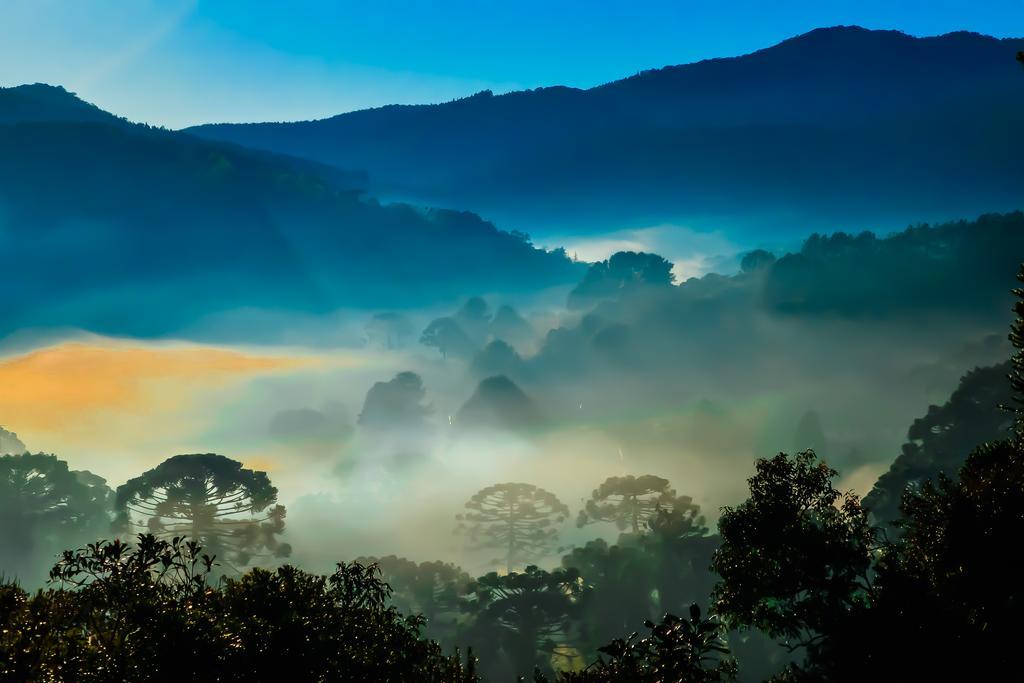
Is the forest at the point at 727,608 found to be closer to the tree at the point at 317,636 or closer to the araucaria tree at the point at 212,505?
the tree at the point at 317,636

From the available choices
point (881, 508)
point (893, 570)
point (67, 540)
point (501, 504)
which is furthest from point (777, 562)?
point (67, 540)

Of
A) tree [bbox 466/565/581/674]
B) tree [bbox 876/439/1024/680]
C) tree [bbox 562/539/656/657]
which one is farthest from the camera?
tree [bbox 562/539/656/657]

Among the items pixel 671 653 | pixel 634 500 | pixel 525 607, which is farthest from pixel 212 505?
pixel 671 653

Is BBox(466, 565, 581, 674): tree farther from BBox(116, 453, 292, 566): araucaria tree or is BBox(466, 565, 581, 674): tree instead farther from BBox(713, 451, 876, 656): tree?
BBox(713, 451, 876, 656): tree

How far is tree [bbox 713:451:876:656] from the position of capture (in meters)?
22.4

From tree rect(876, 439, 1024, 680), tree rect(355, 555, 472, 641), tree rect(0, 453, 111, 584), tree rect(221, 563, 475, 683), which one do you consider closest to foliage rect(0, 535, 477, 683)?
tree rect(221, 563, 475, 683)

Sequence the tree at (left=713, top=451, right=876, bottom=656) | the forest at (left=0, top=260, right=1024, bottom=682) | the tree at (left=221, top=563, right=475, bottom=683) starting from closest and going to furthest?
the forest at (left=0, top=260, right=1024, bottom=682) < the tree at (left=221, top=563, right=475, bottom=683) < the tree at (left=713, top=451, right=876, bottom=656)

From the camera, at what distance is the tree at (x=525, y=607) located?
66.4 m

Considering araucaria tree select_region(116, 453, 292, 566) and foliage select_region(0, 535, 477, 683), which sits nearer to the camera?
foliage select_region(0, 535, 477, 683)

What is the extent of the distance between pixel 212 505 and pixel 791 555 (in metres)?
71.8

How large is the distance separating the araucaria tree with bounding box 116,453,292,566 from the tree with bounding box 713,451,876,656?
66.1 metres

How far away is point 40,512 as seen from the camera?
4045 inches

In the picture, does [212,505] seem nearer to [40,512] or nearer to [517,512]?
[40,512]

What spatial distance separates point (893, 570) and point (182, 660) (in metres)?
17.9
